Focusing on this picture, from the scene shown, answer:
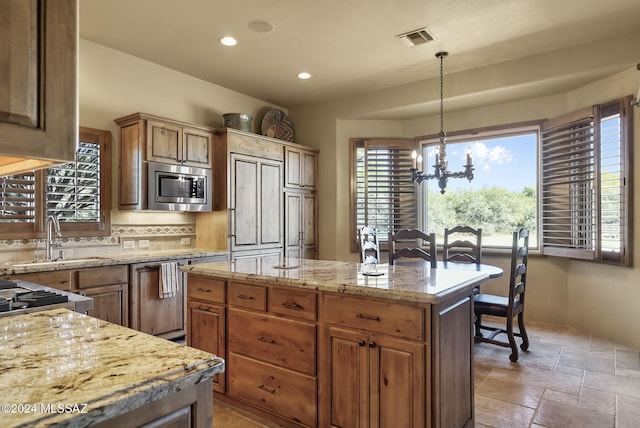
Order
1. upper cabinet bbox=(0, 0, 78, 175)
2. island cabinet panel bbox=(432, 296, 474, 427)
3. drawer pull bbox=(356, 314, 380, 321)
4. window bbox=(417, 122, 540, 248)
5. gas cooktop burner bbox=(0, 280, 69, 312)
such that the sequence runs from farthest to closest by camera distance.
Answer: window bbox=(417, 122, 540, 248) < drawer pull bbox=(356, 314, 380, 321) < island cabinet panel bbox=(432, 296, 474, 427) < gas cooktop burner bbox=(0, 280, 69, 312) < upper cabinet bbox=(0, 0, 78, 175)

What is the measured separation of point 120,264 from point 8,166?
8.77ft

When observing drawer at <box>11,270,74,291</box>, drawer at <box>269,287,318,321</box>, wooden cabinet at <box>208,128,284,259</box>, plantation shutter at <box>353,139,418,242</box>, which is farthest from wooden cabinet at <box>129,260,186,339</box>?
plantation shutter at <box>353,139,418,242</box>

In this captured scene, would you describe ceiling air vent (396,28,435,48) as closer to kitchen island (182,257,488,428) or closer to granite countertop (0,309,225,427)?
kitchen island (182,257,488,428)

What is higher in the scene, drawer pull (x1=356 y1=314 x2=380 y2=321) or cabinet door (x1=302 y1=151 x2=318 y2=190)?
cabinet door (x1=302 y1=151 x2=318 y2=190)

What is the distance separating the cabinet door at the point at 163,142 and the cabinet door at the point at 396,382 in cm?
296

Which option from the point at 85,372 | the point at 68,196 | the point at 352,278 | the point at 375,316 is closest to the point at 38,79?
the point at 85,372

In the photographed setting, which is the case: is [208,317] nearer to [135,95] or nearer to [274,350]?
[274,350]

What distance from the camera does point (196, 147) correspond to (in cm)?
427

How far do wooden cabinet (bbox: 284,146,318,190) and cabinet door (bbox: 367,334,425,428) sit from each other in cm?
353

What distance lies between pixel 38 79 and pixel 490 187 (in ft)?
16.9

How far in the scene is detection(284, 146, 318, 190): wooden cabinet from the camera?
5.23 m

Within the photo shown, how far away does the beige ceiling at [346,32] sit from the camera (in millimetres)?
3131

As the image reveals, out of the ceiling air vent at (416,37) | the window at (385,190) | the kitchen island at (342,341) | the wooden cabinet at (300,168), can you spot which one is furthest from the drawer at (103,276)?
the ceiling air vent at (416,37)

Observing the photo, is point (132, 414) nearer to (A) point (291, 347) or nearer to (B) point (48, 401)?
(B) point (48, 401)
